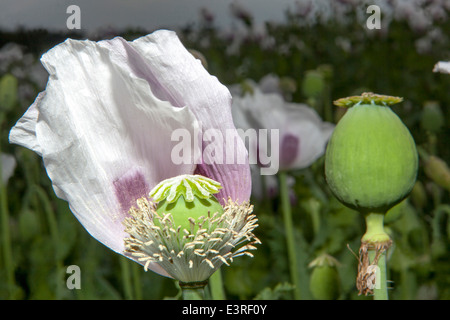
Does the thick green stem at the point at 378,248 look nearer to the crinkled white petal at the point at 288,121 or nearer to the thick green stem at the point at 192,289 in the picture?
the thick green stem at the point at 192,289

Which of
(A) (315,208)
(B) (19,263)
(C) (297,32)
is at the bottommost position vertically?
(B) (19,263)

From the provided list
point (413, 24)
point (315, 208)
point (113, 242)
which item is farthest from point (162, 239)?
point (413, 24)

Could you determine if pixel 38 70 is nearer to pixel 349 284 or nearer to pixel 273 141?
pixel 273 141

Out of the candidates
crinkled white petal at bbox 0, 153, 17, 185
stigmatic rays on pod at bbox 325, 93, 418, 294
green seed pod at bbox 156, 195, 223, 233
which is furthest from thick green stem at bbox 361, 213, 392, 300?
crinkled white petal at bbox 0, 153, 17, 185

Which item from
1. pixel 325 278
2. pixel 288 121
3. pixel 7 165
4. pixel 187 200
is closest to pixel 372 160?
pixel 187 200

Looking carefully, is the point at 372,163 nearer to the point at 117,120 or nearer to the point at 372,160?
the point at 372,160

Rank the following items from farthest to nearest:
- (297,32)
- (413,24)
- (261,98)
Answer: (413,24), (297,32), (261,98)

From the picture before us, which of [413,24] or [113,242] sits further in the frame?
[413,24]

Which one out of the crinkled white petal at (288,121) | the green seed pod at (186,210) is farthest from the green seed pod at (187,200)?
the crinkled white petal at (288,121)

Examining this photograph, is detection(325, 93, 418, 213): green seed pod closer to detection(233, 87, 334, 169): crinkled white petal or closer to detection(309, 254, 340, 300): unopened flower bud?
detection(309, 254, 340, 300): unopened flower bud
